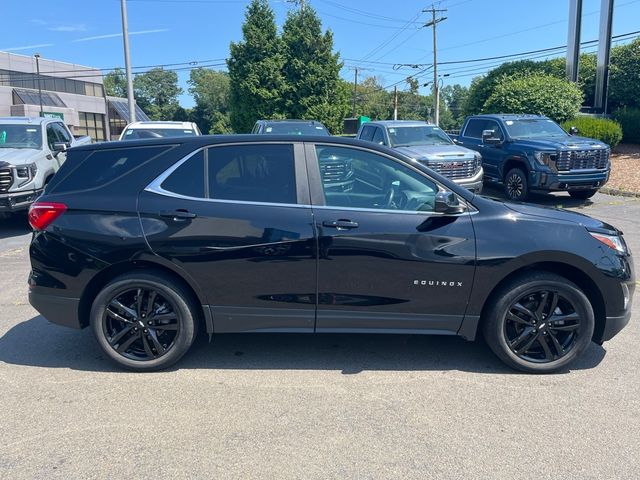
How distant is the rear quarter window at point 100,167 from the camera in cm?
414

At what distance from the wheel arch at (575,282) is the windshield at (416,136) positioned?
8.17 meters

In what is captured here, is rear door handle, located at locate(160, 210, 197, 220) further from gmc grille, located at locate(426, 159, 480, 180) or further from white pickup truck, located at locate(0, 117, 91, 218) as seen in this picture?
gmc grille, located at locate(426, 159, 480, 180)

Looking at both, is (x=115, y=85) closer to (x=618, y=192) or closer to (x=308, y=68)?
(x=308, y=68)

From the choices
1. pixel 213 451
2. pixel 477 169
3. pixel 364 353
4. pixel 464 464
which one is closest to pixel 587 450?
pixel 464 464

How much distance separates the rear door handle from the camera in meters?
3.95

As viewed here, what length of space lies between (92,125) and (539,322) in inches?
2783

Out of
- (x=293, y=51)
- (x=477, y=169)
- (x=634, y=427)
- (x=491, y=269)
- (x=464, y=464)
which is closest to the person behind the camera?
(x=464, y=464)

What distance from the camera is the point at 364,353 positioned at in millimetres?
4477

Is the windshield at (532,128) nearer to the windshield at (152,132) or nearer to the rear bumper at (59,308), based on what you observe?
the windshield at (152,132)

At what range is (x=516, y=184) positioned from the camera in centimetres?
1224

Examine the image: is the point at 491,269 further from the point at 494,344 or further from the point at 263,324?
the point at 263,324

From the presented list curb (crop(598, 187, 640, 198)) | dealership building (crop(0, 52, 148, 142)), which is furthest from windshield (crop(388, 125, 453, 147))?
dealership building (crop(0, 52, 148, 142))

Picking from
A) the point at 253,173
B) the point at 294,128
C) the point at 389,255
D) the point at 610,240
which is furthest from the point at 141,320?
the point at 294,128

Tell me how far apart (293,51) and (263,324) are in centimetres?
2907
